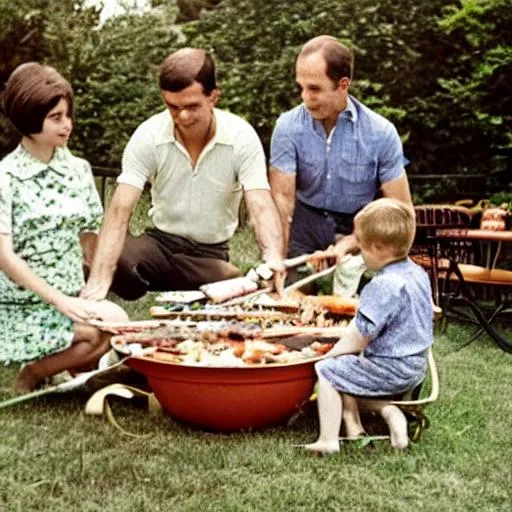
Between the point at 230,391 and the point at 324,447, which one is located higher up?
the point at 230,391

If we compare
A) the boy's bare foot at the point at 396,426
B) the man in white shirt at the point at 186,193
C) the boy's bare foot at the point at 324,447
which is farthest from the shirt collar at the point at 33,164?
the boy's bare foot at the point at 396,426

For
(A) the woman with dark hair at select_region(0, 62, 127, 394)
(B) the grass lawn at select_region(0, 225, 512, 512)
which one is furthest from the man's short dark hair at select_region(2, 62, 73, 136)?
(B) the grass lawn at select_region(0, 225, 512, 512)

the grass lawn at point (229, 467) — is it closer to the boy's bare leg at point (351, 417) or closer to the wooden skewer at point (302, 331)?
the boy's bare leg at point (351, 417)

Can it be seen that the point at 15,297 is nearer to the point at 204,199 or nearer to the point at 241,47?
the point at 204,199

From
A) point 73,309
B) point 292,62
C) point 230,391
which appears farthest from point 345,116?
point 292,62

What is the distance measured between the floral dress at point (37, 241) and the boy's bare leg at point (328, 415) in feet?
3.52

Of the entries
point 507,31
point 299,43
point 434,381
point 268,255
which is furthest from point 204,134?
point 299,43

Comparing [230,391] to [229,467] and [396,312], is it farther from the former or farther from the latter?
[396,312]

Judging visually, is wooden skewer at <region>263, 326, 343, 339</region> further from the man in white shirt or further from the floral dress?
the floral dress

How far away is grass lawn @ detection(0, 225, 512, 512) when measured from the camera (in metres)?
3.39

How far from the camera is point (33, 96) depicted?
4.13 m

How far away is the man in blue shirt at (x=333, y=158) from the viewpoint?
516cm

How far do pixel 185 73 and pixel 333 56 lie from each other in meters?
0.83

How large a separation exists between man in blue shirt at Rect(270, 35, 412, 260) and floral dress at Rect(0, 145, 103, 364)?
1.21 metres
